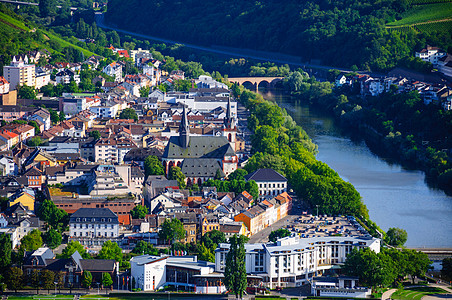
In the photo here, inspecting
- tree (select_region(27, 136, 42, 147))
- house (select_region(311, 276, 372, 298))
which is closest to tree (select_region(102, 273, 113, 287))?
house (select_region(311, 276, 372, 298))

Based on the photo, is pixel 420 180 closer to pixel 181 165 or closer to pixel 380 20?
pixel 181 165

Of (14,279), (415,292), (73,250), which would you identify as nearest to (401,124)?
(415,292)

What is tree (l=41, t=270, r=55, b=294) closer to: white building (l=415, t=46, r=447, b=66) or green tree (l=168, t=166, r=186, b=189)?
green tree (l=168, t=166, r=186, b=189)

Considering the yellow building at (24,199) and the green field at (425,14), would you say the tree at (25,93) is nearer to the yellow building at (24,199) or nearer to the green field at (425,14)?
the yellow building at (24,199)

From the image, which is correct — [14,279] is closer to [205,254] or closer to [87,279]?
[87,279]

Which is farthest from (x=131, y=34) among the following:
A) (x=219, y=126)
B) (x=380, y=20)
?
(x=219, y=126)

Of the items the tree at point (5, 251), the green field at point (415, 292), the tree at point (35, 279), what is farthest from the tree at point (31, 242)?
the green field at point (415, 292)
